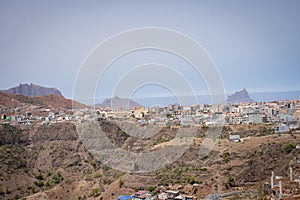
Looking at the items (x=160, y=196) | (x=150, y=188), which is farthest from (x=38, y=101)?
(x=160, y=196)

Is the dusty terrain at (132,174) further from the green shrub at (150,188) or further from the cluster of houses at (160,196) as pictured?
the cluster of houses at (160,196)

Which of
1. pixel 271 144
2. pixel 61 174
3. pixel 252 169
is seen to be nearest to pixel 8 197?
pixel 61 174

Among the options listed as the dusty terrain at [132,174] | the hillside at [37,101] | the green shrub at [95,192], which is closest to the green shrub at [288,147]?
the dusty terrain at [132,174]

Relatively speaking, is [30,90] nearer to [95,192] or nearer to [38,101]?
[38,101]

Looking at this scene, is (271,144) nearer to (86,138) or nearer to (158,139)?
(158,139)

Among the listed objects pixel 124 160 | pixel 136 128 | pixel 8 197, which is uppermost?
pixel 136 128

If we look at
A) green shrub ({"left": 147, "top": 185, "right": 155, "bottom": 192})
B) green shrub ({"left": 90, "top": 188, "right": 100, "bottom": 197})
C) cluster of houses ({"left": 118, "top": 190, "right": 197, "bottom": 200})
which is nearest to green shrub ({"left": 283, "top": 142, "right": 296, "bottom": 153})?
cluster of houses ({"left": 118, "top": 190, "right": 197, "bottom": 200})

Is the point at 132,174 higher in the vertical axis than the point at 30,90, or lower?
lower

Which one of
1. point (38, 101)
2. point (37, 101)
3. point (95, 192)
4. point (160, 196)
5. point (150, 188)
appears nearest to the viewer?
point (160, 196)
